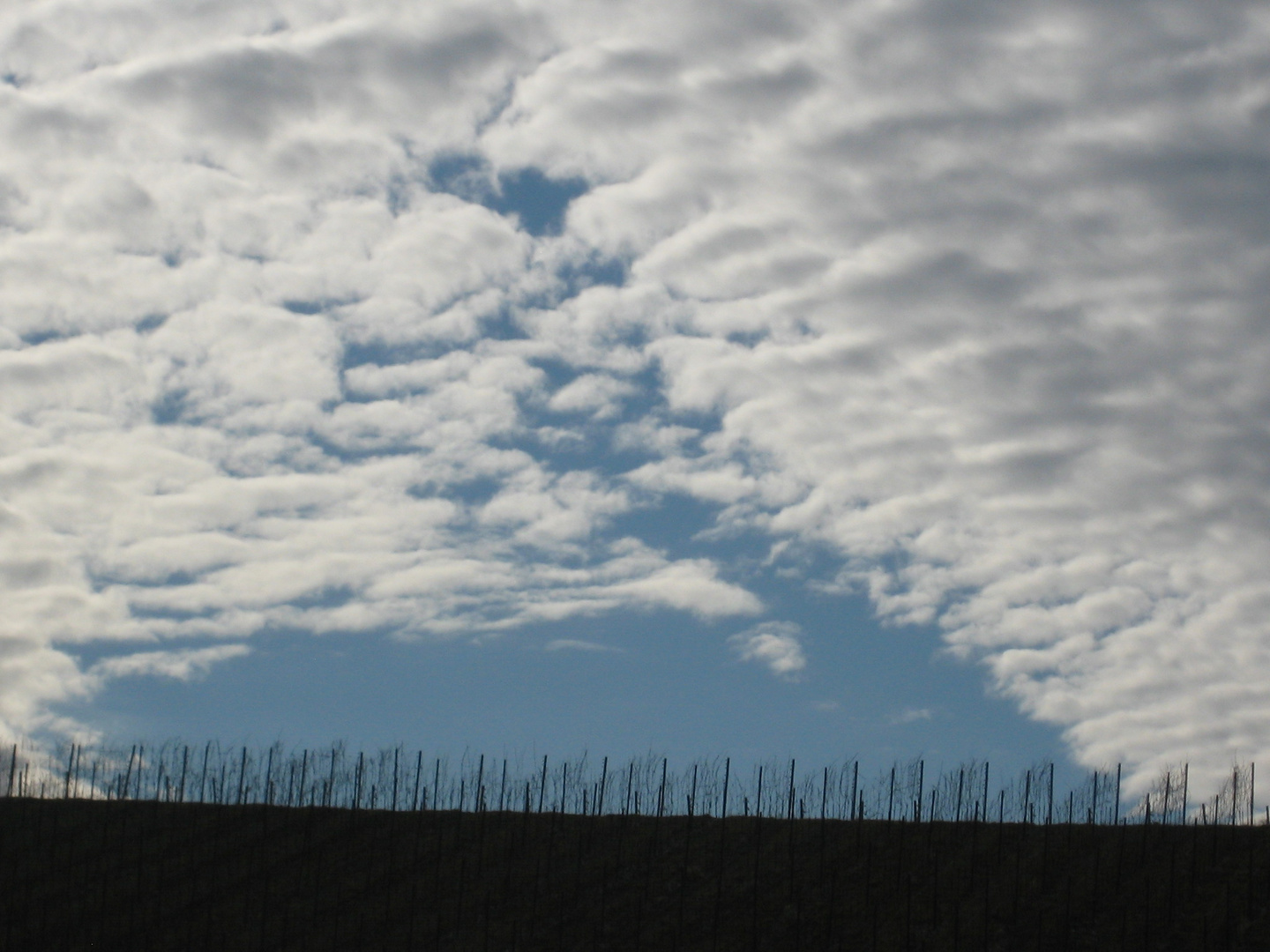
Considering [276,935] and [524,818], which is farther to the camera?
[524,818]

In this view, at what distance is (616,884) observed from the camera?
81.8 m

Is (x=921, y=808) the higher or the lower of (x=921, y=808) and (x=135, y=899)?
the higher

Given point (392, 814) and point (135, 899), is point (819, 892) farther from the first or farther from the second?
point (135, 899)

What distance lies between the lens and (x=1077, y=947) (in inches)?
2687

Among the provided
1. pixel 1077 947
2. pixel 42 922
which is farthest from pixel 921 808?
pixel 42 922

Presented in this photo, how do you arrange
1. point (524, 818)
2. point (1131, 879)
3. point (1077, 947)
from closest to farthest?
point (1077, 947) → point (1131, 879) → point (524, 818)

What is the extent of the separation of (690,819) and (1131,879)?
26684mm

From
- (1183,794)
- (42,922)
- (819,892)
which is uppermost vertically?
(1183,794)

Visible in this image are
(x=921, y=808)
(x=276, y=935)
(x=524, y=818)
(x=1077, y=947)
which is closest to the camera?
(x=1077, y=947)

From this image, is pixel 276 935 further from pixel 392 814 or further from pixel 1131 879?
pixel 1131 879

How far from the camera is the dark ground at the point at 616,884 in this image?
235ft

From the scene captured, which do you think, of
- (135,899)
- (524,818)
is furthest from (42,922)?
(524,818)

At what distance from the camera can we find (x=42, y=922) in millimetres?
86062

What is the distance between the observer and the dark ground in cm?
7156
